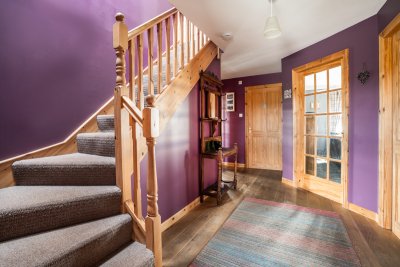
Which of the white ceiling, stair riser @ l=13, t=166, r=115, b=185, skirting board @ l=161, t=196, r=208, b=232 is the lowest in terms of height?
skirting board @ l=161, t=196, r=208, b=232

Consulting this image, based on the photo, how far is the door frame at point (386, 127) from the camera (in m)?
2.15

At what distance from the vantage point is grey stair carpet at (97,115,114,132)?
6.93 ft

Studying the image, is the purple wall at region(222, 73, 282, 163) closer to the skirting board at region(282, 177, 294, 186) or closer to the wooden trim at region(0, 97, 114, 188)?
the skirting board at region(282, 177, 294, 186)

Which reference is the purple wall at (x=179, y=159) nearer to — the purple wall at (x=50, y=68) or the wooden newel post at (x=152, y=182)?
the wooden newel post at (x=152, y=182)

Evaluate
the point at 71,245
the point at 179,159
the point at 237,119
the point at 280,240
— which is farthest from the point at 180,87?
the point at 237,119


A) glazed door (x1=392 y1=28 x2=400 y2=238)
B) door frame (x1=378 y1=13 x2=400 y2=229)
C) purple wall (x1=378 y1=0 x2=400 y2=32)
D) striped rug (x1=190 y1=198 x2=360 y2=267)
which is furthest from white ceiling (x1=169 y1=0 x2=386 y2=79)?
striped rug (x1=190 y1=198 x2=360 y2=267)

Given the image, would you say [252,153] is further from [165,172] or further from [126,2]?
[126,2]

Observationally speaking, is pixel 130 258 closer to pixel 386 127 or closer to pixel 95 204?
pixel 95 204

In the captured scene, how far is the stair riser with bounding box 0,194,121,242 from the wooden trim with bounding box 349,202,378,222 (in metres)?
2.90

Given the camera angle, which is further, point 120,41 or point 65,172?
point 65,172

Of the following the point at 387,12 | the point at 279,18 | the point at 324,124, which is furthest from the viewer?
the point at 324,124

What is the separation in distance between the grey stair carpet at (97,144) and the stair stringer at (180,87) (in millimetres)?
263

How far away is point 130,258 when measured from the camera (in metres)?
1.30

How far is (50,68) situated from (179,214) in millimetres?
2188
